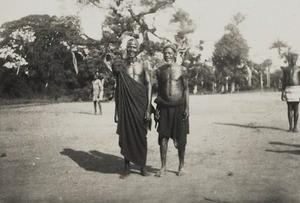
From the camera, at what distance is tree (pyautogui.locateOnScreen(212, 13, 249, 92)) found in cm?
6844

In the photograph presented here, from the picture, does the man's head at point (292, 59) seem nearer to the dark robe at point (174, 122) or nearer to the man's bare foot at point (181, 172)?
the dark robe at point (174, 122)

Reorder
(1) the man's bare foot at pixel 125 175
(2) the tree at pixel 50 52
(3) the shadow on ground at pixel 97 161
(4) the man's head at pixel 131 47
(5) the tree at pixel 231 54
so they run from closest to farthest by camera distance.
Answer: (1) the man's bare foot at pixel 125 175 < (4) the man's head at pixel 131 47 < (3) the shadow on ground at pixel 97 161 < (2) the tree at pixel 50 52 < (5) the tree at pixel 231 54

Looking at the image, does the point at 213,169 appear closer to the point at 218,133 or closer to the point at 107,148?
the point at 107,148

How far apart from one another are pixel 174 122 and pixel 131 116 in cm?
64

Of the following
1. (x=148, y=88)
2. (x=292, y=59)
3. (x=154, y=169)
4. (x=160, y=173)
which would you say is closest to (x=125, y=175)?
(x=160, y=173)

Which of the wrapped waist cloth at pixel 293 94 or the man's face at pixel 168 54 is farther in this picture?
the wrapped waist cloth at pixel 293 94

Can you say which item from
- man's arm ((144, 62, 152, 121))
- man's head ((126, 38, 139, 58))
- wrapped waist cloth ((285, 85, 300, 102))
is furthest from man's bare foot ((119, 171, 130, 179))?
wrapped waist cloth ((285, 85, 300, 102))

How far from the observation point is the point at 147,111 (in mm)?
5973

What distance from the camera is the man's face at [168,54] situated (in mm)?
5980

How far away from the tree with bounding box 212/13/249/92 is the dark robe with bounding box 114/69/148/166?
208 feet

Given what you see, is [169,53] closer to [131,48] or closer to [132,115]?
[131,48]

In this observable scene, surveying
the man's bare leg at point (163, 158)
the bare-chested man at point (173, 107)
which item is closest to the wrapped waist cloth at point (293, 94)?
the bare-chested man at point (173, 107)

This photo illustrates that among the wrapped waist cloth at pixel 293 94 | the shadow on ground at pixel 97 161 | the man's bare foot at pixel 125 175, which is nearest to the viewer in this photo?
the man's bare foot at pixel 125 175

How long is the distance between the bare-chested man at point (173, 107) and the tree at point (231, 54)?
208 feet
